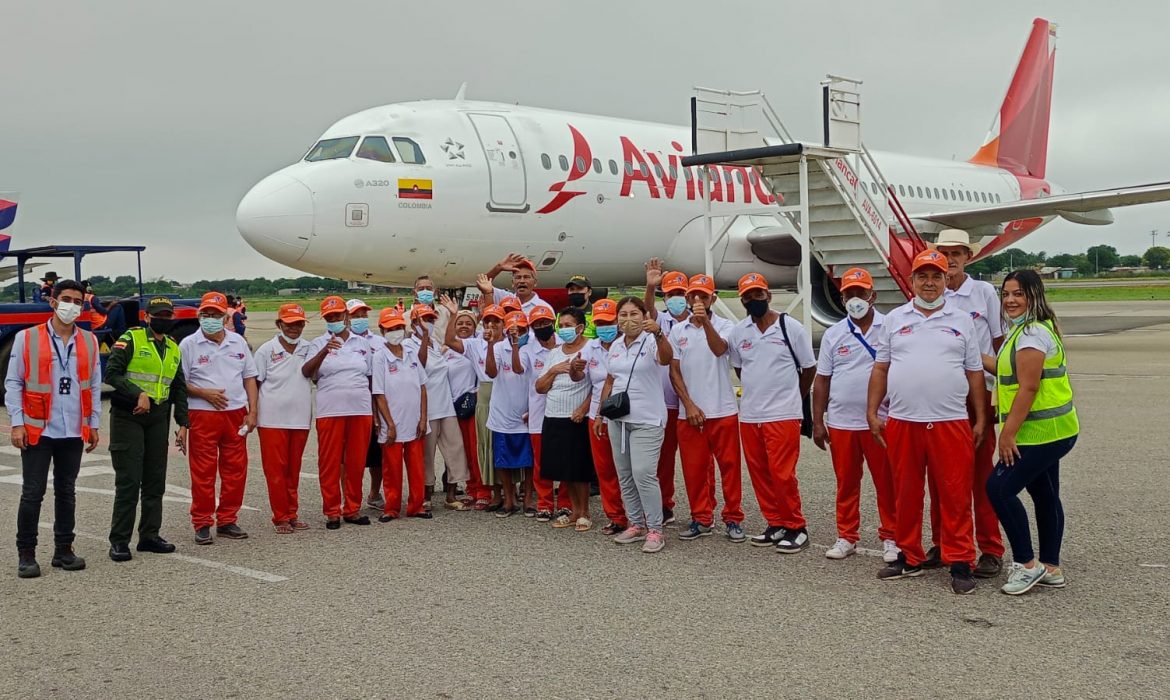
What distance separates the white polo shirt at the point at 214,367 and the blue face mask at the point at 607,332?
2521mm

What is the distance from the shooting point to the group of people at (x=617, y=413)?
5.81 meters

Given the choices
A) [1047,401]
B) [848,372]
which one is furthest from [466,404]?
[1047,401]

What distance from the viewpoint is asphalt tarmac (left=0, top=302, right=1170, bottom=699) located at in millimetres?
4445

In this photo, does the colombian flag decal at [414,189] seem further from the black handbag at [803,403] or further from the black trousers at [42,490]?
the black handbag at [803,403]

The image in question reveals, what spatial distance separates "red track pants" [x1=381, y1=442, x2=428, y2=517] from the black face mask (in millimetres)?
2780

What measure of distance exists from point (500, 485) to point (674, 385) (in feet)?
6.09

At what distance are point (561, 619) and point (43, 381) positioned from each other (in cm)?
365

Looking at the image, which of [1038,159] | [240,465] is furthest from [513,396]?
[1038,159]

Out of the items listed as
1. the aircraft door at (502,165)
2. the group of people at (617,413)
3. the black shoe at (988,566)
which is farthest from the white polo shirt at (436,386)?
the aircraft door at (502,165)

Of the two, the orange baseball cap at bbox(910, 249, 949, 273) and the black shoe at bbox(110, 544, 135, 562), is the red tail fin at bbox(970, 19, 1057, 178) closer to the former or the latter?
the orange baseball cap at bbox(910, 249, 949, 273)

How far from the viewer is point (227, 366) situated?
24.1ft

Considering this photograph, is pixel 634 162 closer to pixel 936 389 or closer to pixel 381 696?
pixel 936 389

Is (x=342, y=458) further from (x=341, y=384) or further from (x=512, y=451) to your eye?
(x=512, y=451)

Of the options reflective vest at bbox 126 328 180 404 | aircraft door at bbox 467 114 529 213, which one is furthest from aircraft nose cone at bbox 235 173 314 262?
reflective vest at bbox 126 328 180 404
